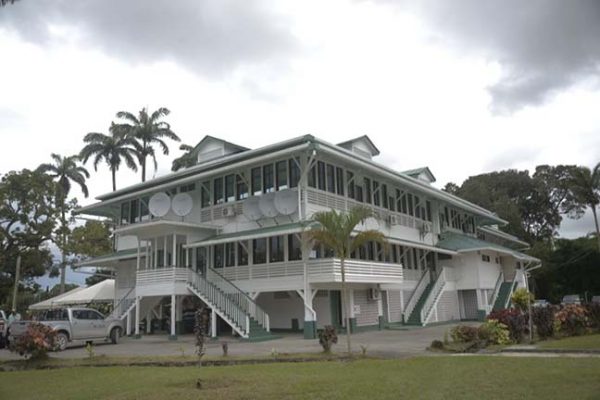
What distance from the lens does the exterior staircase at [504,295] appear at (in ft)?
100

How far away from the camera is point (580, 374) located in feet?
29.7

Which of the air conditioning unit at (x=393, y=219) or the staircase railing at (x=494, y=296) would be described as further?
the staircase railing at (x=494, y=296)

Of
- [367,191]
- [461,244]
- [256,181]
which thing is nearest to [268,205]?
[256,181]

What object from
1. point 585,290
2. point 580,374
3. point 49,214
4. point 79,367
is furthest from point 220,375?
point 585,290

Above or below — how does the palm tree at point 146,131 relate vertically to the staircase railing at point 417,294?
above

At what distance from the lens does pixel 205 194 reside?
83.4 feet

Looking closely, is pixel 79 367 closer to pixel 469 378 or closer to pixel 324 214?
pixel 324 214

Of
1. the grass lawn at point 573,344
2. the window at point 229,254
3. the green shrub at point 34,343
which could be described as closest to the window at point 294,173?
the window at point 229,254

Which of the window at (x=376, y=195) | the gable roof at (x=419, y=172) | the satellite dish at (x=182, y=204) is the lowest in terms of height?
the satellite dish at (x=182, y=204)

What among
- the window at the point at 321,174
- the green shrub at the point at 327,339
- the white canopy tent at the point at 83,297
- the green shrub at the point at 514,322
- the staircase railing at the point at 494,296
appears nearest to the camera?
the green shrub at the point at 327,339

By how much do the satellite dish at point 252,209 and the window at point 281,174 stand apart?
1231mm

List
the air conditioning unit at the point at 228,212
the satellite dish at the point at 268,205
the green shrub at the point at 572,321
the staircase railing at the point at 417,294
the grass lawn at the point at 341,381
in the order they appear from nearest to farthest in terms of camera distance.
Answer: the grass lawn at the point at 341,381 < the green shrub at the point at 572,321 < the satellite dish at the point at 268,205 < the air conditioning unit at the point at 228,212 < the staircase railing at the point at 417,294

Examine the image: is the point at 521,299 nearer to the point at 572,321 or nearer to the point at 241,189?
the point at 572,321

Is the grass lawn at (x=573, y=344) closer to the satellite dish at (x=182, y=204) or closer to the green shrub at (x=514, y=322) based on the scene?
the green shrub at (x=514, y=322)
